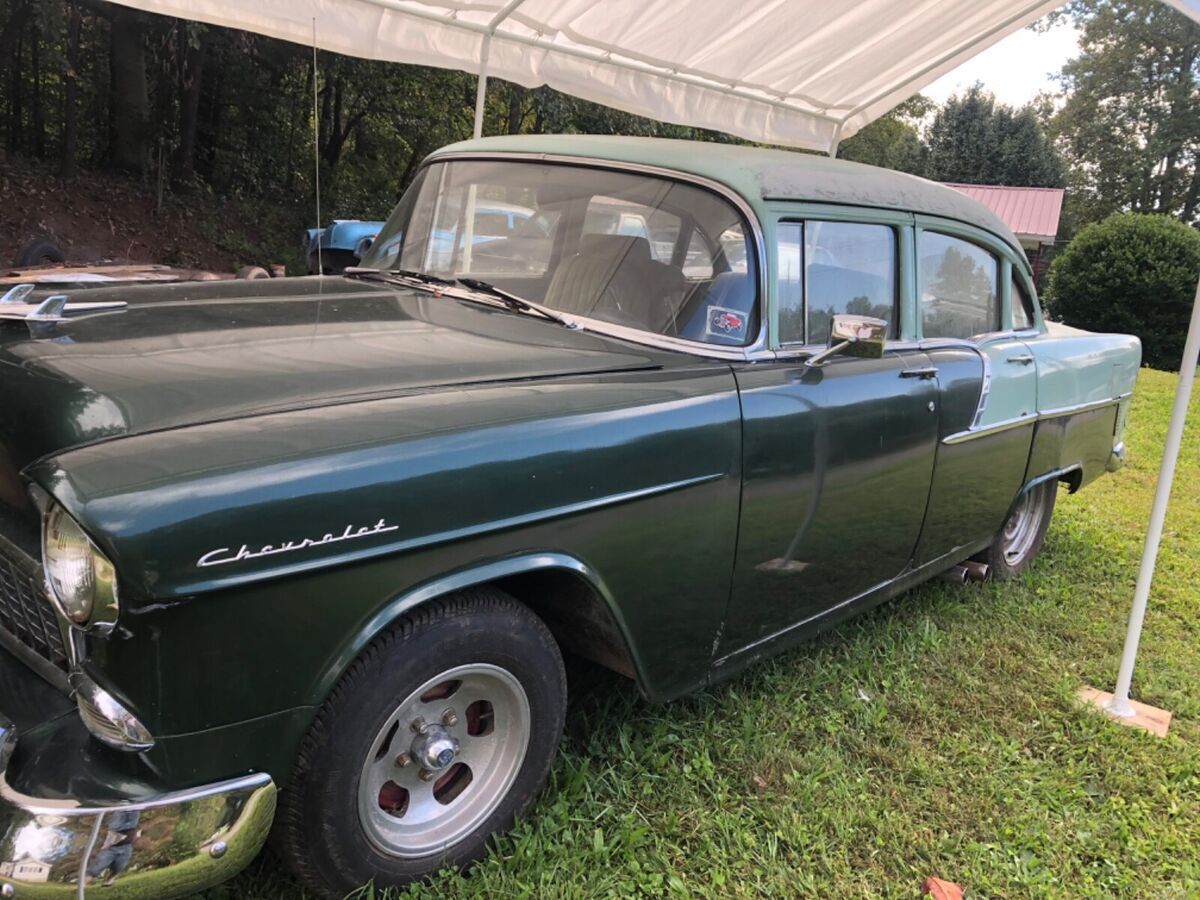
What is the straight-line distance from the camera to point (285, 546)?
1.57 meters

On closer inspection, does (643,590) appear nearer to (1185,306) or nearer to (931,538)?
(931,538)

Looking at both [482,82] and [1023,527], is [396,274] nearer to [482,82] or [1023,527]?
[482,82]

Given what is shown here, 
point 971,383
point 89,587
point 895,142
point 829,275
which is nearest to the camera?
point 89,587

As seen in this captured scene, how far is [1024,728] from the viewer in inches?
121

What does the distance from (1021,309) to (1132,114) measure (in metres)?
43.2

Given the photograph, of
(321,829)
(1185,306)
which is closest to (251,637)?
(321,829)

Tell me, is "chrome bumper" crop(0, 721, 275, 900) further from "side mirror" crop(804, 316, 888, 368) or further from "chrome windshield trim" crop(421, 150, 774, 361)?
"side mirror" crop(804, 316, 888, 368)

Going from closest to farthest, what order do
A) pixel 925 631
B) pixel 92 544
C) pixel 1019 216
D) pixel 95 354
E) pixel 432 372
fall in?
pixel 92 544
pixel 95 354
pixel 432 372
pixel 925 631
pixel 1019 216

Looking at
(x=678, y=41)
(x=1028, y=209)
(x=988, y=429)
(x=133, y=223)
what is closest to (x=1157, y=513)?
(x=988, y=429)

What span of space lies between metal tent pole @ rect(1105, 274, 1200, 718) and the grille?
3.23 meters

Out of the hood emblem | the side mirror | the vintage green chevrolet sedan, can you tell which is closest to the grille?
the vintage green chevrolet sedan

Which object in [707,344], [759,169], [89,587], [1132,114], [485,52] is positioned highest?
[1132,114]

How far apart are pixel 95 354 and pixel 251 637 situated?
32.9 inches

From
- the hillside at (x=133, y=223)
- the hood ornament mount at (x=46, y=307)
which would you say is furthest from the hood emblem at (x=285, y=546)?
the hillside at (x=133, y=223)
